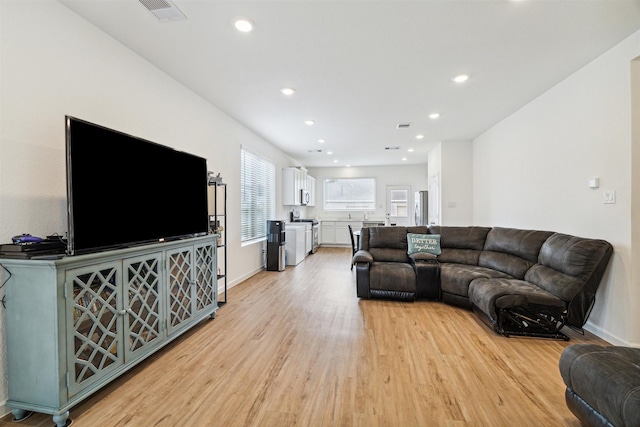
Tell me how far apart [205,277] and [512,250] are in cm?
374

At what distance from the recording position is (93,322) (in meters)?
1.78

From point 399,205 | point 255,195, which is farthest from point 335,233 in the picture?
point 255,195

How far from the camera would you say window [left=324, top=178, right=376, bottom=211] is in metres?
9.53

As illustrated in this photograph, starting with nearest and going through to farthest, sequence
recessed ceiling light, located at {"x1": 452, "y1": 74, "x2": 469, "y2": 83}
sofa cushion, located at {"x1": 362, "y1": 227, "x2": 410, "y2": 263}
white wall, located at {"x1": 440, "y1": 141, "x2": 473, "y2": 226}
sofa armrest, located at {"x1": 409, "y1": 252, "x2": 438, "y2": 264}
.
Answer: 1. recessed ceiling light, located at {"x1": 452, "y1": 74, "x2": 469, "y2": 83}
2. sofa armrest, located at {"x1": 409, "y1": 252, "x2": 438, "y2": 264}
3. sofa cushion, located at {"x1": 362, "y1": 227, "x2": 410, "y2": 263}
4. white wall, located at {"x1": 440, "y1": 141, "x2": 473, "y2": 226}

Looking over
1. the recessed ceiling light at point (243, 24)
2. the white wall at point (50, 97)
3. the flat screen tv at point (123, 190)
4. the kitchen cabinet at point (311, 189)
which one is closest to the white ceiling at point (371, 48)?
the recessed ceiling light at point (243, 24)

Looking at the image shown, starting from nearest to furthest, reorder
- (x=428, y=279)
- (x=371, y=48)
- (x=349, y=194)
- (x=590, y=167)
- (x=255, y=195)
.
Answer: (x=371, y=48)
(x=590, y=167)
(x=428, y=279)
(x=255, y=195)
(x=349, y=194)

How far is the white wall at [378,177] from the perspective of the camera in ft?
30.1

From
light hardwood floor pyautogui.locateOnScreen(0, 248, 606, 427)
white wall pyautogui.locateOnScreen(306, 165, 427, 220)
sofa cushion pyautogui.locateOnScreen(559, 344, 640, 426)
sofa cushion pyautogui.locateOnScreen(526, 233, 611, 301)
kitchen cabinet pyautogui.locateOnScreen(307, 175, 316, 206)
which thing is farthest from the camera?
white wall pyautogui.locateOnScreen(306, 165, 427, 220)

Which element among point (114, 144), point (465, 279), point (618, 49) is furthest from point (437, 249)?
point (114, 144)

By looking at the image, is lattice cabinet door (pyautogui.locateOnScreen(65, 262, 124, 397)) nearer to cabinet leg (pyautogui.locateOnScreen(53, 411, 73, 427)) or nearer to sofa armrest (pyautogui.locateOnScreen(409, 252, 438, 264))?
cabinet leg (pyautogui.locateOnScreen(53, 411, 73, 427))

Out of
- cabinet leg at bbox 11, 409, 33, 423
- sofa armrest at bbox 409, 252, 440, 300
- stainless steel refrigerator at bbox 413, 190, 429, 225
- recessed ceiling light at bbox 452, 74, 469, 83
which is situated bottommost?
cabinet leg at bbox 11, 409, 33, 423

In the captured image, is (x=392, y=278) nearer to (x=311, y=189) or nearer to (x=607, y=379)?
(x=607, y=379)

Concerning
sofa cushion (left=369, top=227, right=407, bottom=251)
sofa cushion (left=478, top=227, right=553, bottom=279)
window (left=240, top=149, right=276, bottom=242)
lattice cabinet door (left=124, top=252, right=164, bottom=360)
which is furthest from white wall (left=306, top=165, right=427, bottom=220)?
lattice cabinet door (left=124, top=252, right=164, bottom=360)

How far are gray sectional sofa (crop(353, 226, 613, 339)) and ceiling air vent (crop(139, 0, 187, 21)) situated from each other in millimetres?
3206
